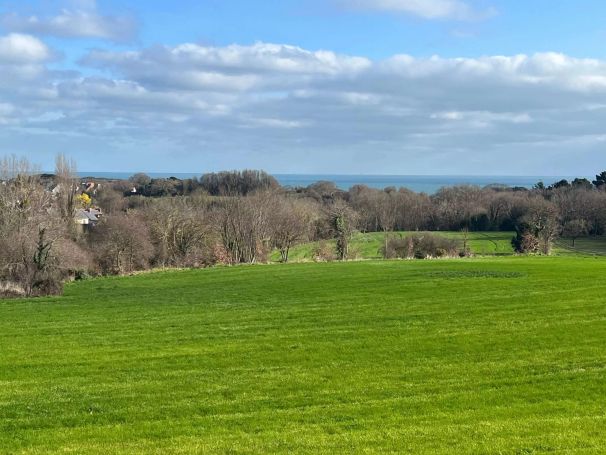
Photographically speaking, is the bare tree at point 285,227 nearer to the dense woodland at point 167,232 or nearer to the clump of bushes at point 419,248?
the dense woodland at point 167,232

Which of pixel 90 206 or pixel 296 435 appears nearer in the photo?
pixel 296 435

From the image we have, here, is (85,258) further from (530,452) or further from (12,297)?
(530,452)

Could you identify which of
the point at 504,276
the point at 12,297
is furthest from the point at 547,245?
the point at 12,297

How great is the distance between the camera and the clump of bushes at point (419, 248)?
6312 centimetres

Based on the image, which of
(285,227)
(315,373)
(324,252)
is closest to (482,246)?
(324,252)

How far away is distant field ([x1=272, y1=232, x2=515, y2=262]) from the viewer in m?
68.4

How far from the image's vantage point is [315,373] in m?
14.7

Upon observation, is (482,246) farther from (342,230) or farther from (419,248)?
(342,230)

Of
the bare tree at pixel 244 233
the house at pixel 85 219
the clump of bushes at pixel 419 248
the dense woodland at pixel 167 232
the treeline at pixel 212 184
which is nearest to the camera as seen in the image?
the dense woodland at pixel 167 232

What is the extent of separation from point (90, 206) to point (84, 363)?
83.3 meters

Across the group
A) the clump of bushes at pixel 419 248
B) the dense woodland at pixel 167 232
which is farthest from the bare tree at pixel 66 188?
the clump of bushes at pixel 419 248

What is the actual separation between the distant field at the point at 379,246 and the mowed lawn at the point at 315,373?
121ft

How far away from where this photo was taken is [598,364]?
1445 cm

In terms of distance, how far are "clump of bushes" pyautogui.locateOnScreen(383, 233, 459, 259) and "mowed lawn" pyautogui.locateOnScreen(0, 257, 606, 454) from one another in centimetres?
3293
